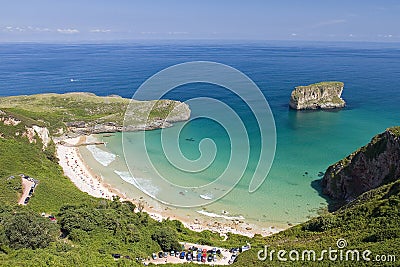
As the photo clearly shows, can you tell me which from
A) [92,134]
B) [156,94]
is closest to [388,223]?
[92,134]

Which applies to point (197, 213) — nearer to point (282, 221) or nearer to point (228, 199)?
point (228, 199)

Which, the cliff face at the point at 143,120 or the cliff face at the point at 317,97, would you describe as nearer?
the cliff face at the point at 143,120

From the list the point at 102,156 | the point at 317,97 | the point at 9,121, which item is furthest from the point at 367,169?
the point at 317,97

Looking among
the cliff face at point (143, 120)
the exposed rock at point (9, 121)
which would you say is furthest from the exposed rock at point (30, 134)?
the cliff face at point (143, 120)

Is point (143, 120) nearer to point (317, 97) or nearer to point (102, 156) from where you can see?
point (102, 156)

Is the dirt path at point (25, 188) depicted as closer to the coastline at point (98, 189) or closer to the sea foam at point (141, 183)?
the coastline at point (98, 189)

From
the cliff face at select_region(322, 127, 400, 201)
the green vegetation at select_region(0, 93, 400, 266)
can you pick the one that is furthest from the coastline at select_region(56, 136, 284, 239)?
the cliff face at select_region(322, 127, 400, 201)
